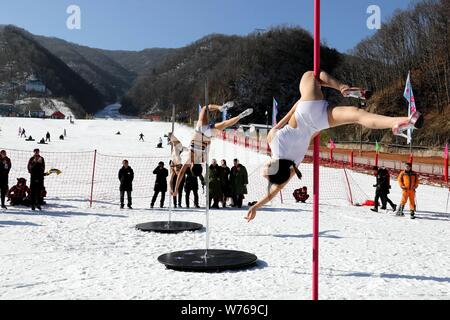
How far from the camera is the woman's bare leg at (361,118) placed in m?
4.46

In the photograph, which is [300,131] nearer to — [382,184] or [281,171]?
[281,171]

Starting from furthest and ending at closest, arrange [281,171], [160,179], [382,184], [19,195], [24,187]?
[160,179]
[382,184]
[24,187]
[19,195]
[281,171]

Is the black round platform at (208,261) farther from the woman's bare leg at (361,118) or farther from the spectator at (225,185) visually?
the spectator at (225,185)

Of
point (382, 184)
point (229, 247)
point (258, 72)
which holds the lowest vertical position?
point (229, 247)

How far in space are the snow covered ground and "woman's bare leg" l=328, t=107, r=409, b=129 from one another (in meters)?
2.95

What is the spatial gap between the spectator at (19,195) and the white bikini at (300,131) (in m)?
12.0

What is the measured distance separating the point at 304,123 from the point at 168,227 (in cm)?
714

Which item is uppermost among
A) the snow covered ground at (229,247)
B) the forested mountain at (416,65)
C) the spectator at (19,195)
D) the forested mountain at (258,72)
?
the forested mountain at (258,72)

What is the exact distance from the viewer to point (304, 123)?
5348mm

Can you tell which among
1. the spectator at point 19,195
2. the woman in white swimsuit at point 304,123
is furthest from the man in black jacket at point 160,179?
the woman in white swimsuit at point 304,123

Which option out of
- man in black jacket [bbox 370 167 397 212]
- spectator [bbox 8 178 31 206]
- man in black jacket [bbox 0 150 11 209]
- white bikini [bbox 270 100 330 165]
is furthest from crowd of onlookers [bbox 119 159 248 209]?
white bikini [bbox 270 100 330 165]

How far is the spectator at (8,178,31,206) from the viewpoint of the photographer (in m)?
15.1

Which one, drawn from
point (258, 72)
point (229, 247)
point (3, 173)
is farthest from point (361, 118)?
point (258, 72)
